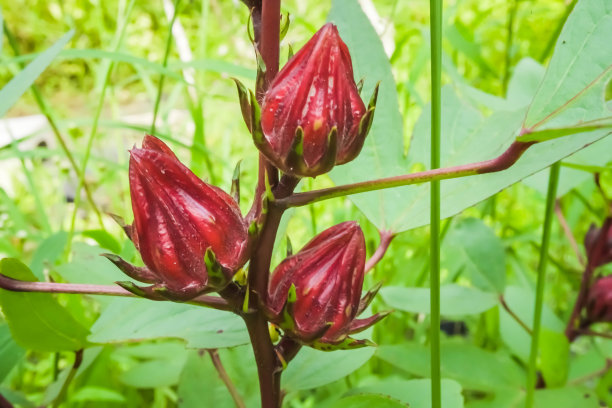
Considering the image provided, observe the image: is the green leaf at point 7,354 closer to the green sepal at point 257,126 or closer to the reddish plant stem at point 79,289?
the reddish plant stem at point 79,289

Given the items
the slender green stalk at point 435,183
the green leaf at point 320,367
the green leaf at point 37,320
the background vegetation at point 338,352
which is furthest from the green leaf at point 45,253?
the slender green stalk at point 435,183

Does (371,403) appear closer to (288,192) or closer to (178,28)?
(288,192)

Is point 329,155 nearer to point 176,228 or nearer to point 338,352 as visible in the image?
point 176,228

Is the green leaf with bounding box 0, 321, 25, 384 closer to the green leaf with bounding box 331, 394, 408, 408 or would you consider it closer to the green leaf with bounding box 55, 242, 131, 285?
the green leaf with bounding box 55, 242, 131, 285

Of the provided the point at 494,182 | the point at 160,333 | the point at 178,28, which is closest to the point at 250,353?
the point at 160,333

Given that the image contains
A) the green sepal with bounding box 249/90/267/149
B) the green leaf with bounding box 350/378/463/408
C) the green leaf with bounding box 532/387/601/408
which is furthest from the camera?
the green leaf with bounding box 532/387/601/408

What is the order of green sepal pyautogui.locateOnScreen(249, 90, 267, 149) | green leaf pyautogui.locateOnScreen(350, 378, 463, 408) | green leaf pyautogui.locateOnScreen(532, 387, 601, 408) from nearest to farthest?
green sepal pyautogui.locateOnScreen(249, 90, 267, 149)
green leaf pyautogui.locateOnScreen(350, 378, 463, 408)
green leaf pyautogui.locateOnScreen(532, 387, 601, 408)

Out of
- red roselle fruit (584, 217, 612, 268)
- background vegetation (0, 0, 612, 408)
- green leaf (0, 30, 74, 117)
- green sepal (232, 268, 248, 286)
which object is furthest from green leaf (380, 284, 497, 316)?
green leaf (0, 30, 74, 117)
